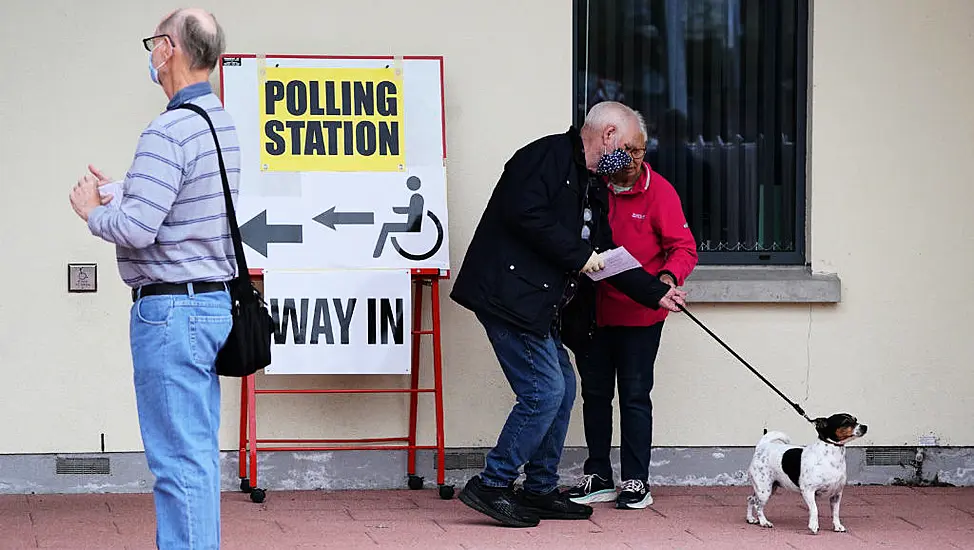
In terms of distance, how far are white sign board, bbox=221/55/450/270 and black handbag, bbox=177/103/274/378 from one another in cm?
270

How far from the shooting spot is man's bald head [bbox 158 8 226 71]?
393 cm

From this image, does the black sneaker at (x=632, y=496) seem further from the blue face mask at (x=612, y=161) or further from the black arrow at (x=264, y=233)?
the black arrow at (x=264, y=233)

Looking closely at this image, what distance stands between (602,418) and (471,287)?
117cm

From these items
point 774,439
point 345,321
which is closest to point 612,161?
point 774,439

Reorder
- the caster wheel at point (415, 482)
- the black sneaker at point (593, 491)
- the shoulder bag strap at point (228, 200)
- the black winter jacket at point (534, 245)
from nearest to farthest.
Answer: the shoulder bag strap at point (228, 200) < the black winter jacket at point (534, 245) < the black sneaker at point (593, 491) < the caster wheel at point (415, 482)

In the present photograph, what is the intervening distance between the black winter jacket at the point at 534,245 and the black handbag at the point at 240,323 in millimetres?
1921

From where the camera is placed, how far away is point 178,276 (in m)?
3.86

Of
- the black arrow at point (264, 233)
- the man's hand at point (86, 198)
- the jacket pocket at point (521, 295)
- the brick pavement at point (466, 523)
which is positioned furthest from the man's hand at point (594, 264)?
the man's hand at point (86, 198)

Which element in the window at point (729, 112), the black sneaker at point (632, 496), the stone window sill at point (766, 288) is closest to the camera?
the black sneaker at point (632, 496)

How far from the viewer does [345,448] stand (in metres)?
6.89

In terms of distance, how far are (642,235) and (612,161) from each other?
2.03 feet

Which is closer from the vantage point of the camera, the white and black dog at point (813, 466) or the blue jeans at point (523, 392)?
the white and black dog at point (813, 466)

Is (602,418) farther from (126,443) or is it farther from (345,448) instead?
(126,443)

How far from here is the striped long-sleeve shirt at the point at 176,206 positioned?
3.75 m
